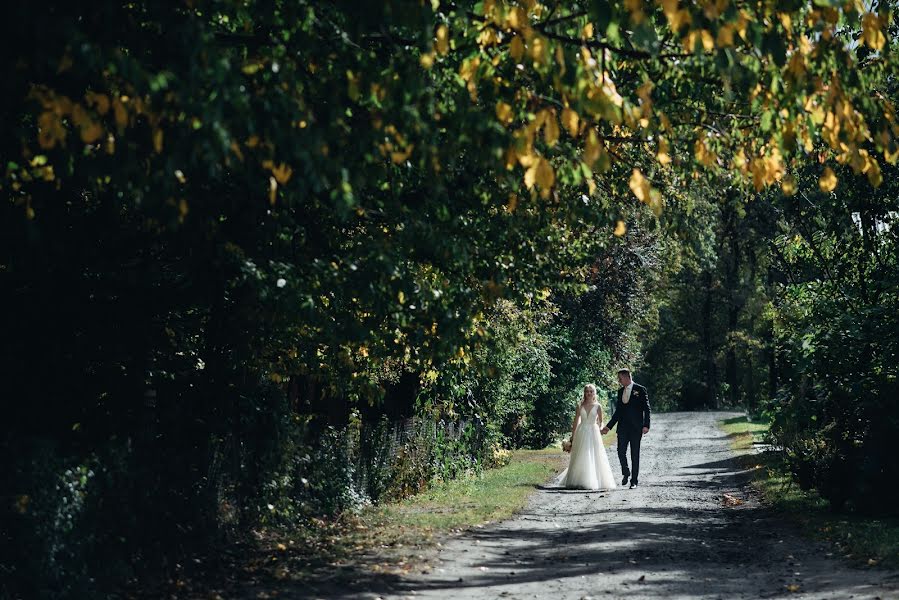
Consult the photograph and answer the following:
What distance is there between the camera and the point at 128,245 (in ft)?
38.3

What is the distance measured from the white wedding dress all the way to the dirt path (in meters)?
1.14

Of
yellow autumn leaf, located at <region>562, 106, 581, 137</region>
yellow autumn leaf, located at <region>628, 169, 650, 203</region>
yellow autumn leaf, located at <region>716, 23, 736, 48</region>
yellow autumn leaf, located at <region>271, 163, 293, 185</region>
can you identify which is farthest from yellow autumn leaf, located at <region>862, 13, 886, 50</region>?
yellow autumn leaf, located at <region>271, 163, 293, 185</region>

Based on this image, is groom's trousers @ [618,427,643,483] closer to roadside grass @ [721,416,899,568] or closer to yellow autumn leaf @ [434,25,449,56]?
roadside grass @ [721,416,899,568]

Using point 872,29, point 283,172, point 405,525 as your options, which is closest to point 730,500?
point 405,525

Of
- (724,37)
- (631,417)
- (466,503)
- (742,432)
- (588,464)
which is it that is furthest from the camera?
(742,432)

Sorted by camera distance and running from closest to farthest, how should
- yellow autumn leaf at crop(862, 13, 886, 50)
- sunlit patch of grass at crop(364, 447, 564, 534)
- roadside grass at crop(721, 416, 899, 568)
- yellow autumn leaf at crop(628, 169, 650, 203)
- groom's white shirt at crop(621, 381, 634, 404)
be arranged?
yellow autumn leaf at crop(628, 169, 650, 203) → yellow autumn leaf at crop(862, 13, 886, 50) → roadside grass at crop(721, 416, 899, 568) → sunlit patch of grass at crop(364, 447, 564, 534) → groom's white shirt at crop(621, 381, 634, 404)

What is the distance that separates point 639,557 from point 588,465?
8.27 meters

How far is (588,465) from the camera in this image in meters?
19.3

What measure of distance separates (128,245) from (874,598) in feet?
26.5

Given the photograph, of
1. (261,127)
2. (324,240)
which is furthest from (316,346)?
(261,127)

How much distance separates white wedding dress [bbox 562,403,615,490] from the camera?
19.3 m

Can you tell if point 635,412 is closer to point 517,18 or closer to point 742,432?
point 517,18

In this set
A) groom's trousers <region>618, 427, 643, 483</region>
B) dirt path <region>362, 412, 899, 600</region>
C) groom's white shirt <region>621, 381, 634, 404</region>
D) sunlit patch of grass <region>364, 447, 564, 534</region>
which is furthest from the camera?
groom's white shirt <region>621, 381, 634, 404</region>

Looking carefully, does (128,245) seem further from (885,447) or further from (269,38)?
(885,447)
